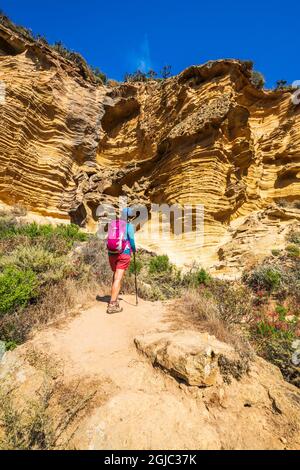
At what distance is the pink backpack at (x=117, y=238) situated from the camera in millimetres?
5469

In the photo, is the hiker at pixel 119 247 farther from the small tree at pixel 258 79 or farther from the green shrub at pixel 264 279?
the small tree at pixel 258 79

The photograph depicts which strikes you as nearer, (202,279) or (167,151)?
(202,279)

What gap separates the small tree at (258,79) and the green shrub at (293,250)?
16.6m

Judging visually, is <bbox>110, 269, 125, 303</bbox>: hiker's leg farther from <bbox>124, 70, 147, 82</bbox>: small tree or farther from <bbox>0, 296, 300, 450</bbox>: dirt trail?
<bbox>124, 70, 147, 82</bbox>: small tree

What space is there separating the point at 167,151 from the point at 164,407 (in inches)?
657

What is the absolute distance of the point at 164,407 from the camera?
2.44m

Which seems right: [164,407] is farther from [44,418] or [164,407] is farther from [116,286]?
[116,286]

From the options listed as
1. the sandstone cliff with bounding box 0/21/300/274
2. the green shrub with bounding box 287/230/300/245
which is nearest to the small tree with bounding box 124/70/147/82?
the sandstone cliff with bounding box 0/21/300/274

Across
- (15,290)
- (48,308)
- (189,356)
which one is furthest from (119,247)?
(189,356)
